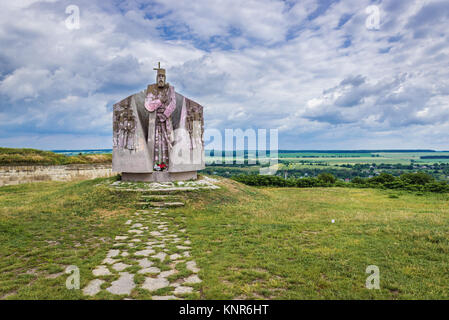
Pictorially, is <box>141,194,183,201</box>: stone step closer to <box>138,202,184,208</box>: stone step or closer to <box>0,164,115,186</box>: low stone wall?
<box>138,202,184,208</box>: stone step

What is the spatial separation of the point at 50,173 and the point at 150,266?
2288 centimetres

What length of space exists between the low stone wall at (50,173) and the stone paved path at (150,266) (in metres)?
18.6

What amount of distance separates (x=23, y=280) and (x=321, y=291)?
5136 mm

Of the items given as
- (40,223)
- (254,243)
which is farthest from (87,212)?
(254,243)

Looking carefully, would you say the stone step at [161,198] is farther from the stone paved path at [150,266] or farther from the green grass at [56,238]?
the stone paved path at [150,266]

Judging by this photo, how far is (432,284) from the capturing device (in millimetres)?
4367

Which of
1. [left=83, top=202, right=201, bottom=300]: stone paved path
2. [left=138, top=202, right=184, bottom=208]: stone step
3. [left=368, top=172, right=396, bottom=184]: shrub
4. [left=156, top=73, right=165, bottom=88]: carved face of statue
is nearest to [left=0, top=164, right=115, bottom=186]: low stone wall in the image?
[left=156, top=73, right=165, bottom=88]: carved face of statue

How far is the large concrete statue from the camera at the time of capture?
50.4 ft

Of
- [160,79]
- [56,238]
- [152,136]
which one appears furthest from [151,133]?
[56,238]

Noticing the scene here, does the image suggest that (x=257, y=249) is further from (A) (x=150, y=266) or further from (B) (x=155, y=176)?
(B) (x=155, y=176)

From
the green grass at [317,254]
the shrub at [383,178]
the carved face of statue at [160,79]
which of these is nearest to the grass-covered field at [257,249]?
the green grass at [317,254]

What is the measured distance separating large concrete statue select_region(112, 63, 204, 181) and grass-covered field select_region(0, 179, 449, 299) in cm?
361

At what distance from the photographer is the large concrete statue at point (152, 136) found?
1535cm
